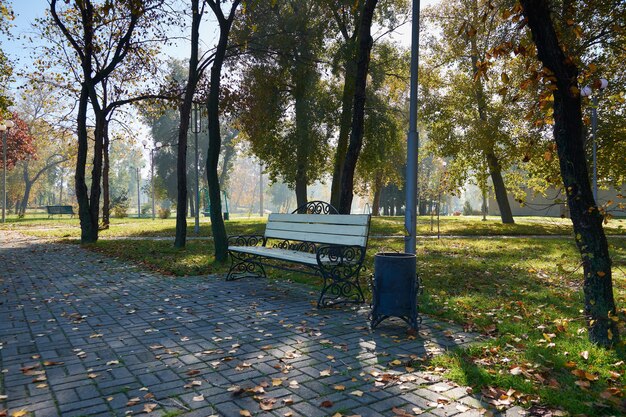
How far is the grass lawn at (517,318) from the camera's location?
3439 mm

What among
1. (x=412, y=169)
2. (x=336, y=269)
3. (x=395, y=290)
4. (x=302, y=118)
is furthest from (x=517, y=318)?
(x=302, y=118)

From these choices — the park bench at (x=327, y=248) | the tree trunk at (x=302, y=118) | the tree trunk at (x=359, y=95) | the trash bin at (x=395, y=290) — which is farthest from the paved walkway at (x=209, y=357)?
the tree trunk at (x=302, y=118)

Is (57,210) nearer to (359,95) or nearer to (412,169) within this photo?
(359,95)

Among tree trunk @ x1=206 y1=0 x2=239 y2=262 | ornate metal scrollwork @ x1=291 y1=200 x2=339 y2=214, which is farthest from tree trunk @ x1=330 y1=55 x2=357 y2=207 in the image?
ornate metal scrollwork @ x1=291 y1=200 x2=339 y2=214

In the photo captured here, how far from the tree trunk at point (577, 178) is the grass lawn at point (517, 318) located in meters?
0.23

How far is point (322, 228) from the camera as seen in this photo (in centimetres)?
727

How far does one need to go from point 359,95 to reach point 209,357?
271 inches

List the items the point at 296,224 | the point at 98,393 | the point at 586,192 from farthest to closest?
the point at 296,224
the point at 586,192
the point at 98,393

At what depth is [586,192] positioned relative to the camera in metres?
4.12

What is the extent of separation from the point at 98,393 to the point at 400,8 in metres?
21.1

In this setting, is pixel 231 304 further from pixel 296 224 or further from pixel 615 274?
pixel 615 274

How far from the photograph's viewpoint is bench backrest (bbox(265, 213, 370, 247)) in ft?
20.9

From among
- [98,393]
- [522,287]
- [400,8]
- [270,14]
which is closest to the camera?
[98,393]

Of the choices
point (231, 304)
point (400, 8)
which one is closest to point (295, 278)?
point (231, 304)
